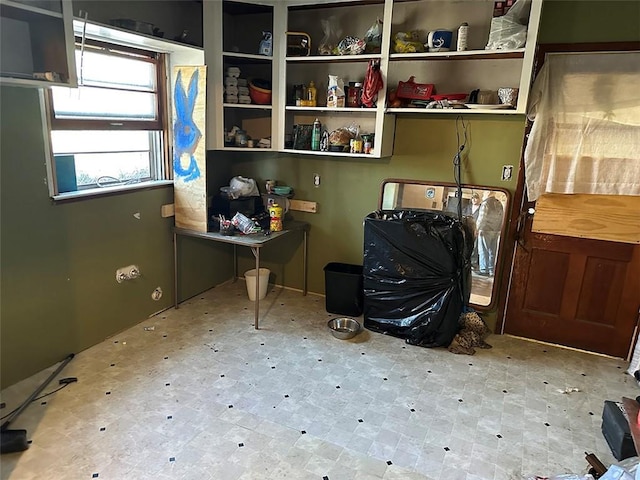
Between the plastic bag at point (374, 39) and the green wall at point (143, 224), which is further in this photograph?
the plastic bag at point (374, 39)

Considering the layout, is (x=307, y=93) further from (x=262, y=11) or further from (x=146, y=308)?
(x=146, y=308)

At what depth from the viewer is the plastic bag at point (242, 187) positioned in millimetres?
3686

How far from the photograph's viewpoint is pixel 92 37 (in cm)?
273

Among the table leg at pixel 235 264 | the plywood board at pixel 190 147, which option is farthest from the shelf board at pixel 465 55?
the table leg at pixel 235 264

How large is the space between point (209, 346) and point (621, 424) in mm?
2430

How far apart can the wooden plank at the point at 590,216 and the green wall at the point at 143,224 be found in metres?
0.41

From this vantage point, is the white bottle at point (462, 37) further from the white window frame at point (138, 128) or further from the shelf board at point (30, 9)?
the shelf board at point (30, 9)

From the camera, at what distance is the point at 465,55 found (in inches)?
115

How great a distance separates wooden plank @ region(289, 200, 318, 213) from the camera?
3885 millimetres

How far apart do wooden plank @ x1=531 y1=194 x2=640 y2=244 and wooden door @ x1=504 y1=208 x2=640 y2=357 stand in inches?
1.9

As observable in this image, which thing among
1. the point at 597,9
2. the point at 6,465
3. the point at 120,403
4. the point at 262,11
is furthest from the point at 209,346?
the point at 597,9

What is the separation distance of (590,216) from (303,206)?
2.21m

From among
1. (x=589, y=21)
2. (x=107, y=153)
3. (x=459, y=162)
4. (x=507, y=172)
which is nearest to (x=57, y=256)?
(x=107, y=153)

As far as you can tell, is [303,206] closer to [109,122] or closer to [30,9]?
[109,122]
